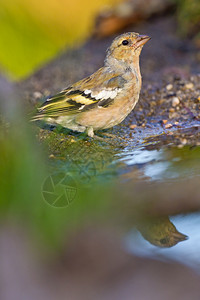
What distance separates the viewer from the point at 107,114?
450cm

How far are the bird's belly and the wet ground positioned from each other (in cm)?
16

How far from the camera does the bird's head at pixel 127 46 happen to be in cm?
482

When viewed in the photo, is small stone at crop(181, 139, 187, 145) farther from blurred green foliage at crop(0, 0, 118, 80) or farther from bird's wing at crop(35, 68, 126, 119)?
blurred green foliage at crop(0, 0, 118, 80)

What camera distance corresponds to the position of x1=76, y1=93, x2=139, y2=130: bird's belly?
4477 mm

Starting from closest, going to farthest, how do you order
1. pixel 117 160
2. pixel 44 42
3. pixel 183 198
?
1. pixel 183 198
2. pixel 117 160
3. pixel 44 42

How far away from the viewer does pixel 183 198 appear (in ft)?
9.98

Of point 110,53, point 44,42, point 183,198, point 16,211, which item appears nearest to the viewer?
point 16,211

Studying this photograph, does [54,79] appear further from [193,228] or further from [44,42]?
[193,228]

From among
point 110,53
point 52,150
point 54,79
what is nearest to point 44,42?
point 54,79

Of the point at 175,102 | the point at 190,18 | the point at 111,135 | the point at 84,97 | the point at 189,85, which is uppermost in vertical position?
the point at 190,18

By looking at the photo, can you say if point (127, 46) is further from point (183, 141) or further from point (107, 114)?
point (183, 141)

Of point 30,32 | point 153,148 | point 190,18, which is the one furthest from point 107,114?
point 30,32

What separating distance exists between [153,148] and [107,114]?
1.89 ft

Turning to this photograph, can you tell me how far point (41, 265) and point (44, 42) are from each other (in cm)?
697
